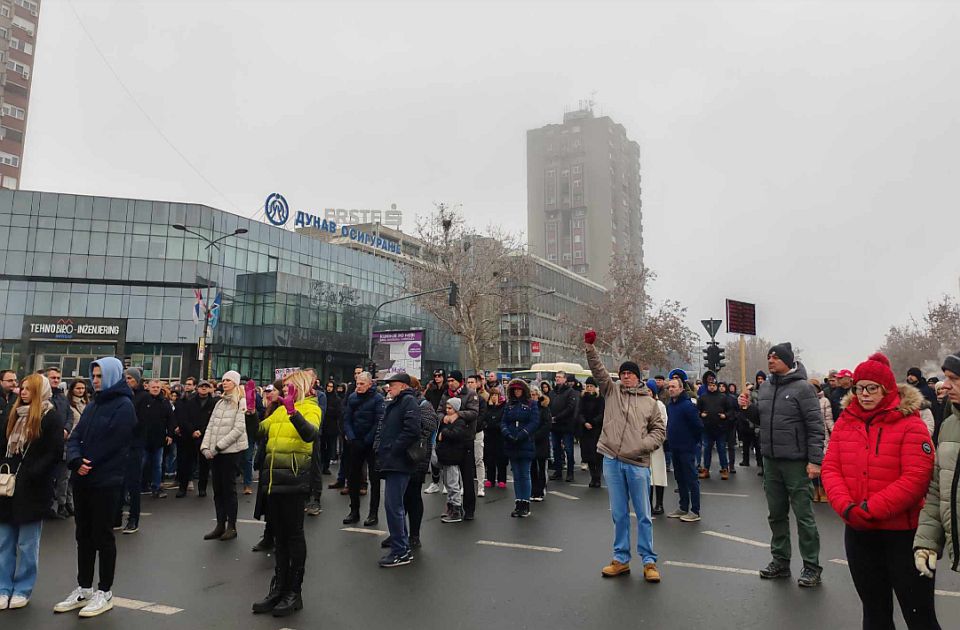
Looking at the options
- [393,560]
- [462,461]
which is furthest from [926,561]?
[462,461]

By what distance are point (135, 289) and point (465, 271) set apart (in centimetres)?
2792

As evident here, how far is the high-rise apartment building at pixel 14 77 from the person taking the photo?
68688mm

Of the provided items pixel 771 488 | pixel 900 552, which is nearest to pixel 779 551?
pixel 771 488

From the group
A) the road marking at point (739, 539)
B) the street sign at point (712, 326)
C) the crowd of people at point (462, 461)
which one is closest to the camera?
the crowd of people at point (462, 461)

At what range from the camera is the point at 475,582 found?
562cm

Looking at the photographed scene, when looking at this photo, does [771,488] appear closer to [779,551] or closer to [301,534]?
[779,551]

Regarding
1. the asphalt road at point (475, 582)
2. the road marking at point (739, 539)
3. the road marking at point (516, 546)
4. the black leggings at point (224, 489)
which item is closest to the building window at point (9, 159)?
the asphalt road at point (475, 582)

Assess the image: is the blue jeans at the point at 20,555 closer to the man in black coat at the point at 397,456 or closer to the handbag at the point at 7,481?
A: the handbag at the point at 7,481

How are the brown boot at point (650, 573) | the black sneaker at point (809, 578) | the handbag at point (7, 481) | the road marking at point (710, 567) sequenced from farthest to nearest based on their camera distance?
the road marking at point (710, 567)
the brown boot at point (650, 573)
the black sneaker at point (809, 578)
the handbag at point (7, 481)

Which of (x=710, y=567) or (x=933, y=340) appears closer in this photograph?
(x=710, y=567)

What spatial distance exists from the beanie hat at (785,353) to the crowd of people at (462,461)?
0.02 meters

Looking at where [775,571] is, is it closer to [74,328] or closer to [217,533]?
[217,533]

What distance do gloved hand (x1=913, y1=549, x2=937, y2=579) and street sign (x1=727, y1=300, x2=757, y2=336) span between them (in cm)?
1677

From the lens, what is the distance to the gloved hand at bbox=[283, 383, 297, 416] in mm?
5137
